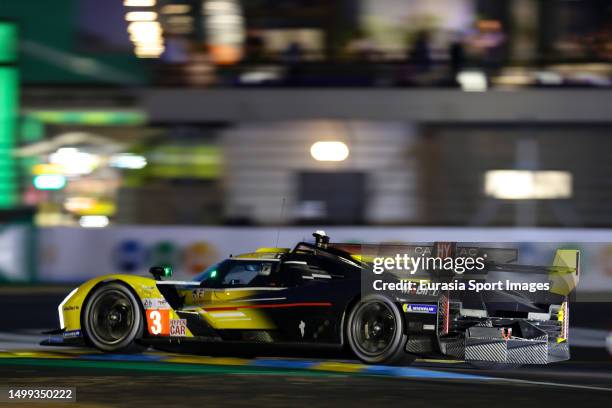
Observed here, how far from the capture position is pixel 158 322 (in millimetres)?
10273

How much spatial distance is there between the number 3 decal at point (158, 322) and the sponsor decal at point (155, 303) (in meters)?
0.03

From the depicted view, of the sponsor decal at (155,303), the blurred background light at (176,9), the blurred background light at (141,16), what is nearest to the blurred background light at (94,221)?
the blurred background light at (141,16)

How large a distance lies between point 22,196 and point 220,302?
47.7 ft

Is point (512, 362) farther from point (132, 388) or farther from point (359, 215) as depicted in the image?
point (359, 215)

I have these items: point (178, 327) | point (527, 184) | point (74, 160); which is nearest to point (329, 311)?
point (178, 327)

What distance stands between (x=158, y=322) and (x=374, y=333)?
1.90 meters

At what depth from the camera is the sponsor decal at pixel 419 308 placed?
9438 millimetres

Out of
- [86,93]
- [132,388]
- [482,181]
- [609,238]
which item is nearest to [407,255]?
[132,388]

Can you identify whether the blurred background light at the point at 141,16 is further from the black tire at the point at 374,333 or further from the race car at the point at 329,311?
the black tire at the point at 374,333

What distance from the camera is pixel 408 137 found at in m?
23.8

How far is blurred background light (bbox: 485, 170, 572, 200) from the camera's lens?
917 inches

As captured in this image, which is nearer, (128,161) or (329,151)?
(329,151)

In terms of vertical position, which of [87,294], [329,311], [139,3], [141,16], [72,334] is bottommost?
[72,334]

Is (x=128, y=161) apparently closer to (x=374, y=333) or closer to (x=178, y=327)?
(x=178, y=327)
